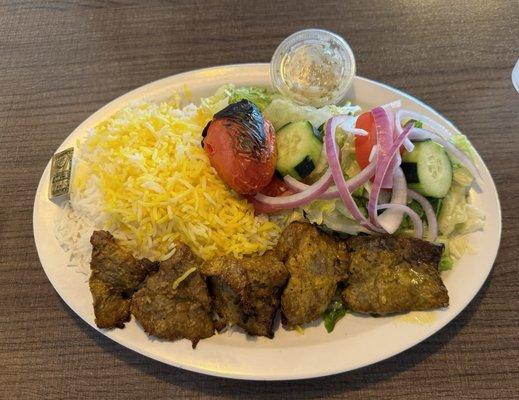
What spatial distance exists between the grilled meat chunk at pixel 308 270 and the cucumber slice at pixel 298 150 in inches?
13.6

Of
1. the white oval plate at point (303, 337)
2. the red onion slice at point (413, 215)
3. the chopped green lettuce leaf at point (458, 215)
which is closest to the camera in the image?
the white oval plate at point (303, 337)

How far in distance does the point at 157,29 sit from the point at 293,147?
88.5 inches

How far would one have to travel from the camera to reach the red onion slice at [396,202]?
271 centimetres

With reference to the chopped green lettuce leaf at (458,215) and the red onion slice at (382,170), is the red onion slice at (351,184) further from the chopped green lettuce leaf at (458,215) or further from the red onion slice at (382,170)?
the chopped green lettuce leaf at (458,215)

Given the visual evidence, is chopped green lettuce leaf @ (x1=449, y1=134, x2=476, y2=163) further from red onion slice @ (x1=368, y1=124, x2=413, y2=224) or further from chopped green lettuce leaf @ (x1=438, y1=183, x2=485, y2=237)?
red onion slice @ (x1=368, y1=124, x2=413, y2=224)

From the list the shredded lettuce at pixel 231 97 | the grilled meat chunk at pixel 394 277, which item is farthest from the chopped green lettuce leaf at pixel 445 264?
the shredded lettuce at pixel 231 97

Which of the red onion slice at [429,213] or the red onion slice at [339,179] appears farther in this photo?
the red onion slice at [429,213]

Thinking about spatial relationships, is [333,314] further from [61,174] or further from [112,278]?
[61,174]

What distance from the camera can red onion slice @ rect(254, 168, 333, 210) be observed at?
273 centimetres

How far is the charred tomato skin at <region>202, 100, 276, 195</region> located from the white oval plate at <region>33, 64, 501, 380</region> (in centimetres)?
94

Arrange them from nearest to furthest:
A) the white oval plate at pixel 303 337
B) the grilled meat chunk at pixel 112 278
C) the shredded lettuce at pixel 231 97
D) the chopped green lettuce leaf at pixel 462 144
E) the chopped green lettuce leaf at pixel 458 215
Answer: the white oval plate at pixel 303 337 < the grilled meat chunk at pixel 112 278 < the chopped green lettuce leaf at pixel 458 215 < the chopped green lettuce leaf at pixel 462 144 < the shredded lettuce at pixel 231 97

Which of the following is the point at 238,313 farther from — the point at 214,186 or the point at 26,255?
the point at 26,255

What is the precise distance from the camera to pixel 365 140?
2.74 metres

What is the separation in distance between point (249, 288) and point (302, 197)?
2.19 ft
